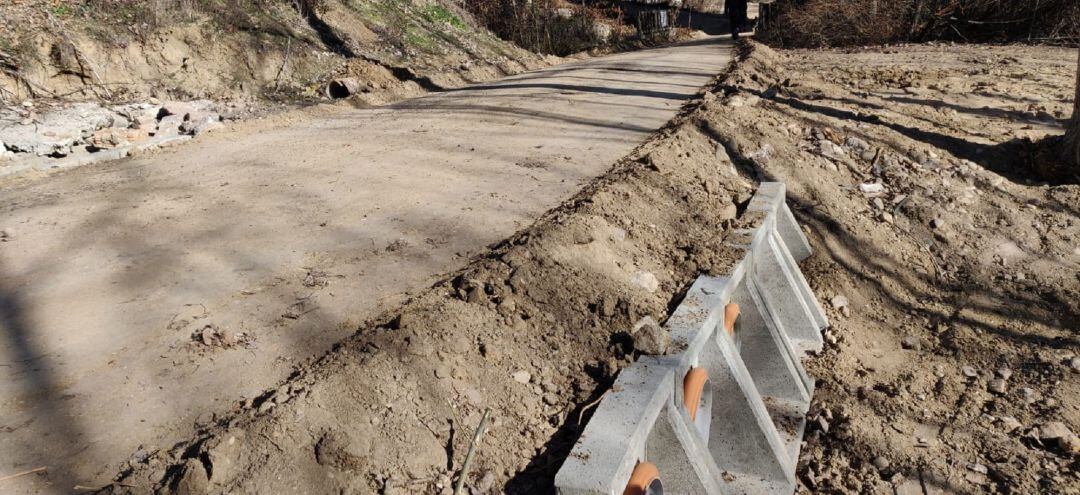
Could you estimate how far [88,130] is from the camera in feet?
24.3

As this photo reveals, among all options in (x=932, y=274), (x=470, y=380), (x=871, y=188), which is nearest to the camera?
(x=470, y=380)

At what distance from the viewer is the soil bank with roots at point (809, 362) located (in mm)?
2645

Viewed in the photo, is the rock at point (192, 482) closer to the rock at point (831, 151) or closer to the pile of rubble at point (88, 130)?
the pile of rubble at point (88, 130)

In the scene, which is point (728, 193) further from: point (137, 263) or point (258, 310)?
point (137, 263)

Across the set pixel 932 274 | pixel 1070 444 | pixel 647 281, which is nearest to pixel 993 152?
pixel 932 274

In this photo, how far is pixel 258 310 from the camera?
136 inches

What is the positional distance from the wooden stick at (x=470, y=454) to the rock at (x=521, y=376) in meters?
0.26

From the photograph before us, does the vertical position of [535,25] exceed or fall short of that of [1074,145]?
it exceeds it

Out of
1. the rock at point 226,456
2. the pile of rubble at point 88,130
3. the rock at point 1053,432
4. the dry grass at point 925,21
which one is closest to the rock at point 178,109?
the pile of rubble at point 88,130

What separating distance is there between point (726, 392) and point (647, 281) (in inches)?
29.1

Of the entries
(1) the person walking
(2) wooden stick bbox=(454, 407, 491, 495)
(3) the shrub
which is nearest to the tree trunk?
(2) wooden stick bbox=(454, 407, 491, 495)

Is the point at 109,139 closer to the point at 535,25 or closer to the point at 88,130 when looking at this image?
the point at 88,130

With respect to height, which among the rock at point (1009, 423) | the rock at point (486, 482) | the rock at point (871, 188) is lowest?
the rock at point (1009, 423)

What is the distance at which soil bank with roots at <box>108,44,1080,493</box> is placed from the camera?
2.64m
